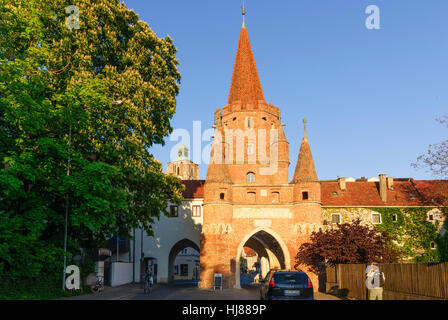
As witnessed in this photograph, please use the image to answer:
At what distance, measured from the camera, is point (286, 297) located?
14078 millimetres

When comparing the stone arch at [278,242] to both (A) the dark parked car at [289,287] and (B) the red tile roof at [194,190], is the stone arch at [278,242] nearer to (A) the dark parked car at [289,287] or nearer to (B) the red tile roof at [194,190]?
(B) the red tile roof at [194,190]

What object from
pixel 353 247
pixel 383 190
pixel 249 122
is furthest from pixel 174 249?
pixel 383 190

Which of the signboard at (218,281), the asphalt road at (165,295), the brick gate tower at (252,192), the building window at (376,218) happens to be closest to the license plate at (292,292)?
the asphalt road at (165,295)

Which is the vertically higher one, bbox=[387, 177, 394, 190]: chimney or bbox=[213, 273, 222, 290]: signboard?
bbox=[387, 177, 394, 190]: chimney

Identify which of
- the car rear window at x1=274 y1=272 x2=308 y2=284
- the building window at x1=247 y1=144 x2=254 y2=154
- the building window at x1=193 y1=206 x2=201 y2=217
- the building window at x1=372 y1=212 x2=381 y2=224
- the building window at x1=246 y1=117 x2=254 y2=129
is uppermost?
the building window at x1=246 y1=117 x2=254 y2=129

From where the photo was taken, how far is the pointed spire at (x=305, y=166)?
40312mm

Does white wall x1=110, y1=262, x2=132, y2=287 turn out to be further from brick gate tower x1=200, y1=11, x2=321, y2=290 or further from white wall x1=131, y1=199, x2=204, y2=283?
brick gate tower x1=200, y1=11, x2=321, y2=290

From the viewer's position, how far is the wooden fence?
14.0m

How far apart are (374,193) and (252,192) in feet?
48.0

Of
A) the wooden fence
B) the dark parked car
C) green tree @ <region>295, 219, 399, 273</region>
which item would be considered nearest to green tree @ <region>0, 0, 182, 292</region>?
the dark parked car

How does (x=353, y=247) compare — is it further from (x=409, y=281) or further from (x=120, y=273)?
(x=120, y=273)

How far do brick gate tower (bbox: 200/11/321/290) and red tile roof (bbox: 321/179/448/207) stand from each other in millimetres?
5649

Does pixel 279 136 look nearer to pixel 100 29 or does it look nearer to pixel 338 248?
pixel 338 248

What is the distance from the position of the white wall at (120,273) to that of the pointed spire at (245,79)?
21.1 meters
